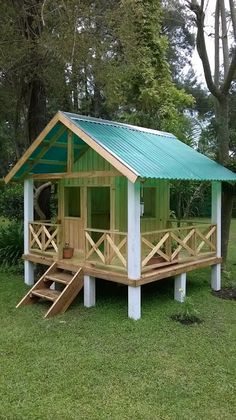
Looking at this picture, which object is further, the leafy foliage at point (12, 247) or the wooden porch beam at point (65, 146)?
the leafy foliage at point (12, 247)

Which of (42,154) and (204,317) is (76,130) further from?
(204,317)

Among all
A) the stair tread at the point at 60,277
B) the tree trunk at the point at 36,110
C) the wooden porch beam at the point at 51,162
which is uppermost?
the tree trunk at the point at 36,110

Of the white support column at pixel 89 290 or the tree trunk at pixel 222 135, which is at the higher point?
the tree trunk at pixel 222 135

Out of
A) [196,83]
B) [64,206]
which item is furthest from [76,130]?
[196,83]

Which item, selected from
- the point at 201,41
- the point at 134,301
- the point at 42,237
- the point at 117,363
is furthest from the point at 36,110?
the point at 117,363

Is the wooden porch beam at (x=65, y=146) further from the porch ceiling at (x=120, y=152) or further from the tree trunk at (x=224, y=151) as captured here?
the tree trunk at (x=224, y=151)

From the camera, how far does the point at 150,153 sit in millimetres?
7852

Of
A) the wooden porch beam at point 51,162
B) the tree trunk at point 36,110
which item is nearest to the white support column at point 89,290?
the wooden porch beam at point 51,162

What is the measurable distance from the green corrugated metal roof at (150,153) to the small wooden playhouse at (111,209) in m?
0.03

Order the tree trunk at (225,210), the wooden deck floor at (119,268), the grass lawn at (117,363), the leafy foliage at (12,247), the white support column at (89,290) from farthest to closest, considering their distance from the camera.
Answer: the leafy foliage at (12,247) < the tree trunk at (225,210) < the white support column at (89,290) < the wooden deck floor at (119,268) < the grass lawn at (117,363)

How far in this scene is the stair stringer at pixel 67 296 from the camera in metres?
7.30

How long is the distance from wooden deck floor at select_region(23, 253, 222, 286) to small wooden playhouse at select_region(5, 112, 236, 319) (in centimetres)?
2

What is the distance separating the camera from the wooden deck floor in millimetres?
7027

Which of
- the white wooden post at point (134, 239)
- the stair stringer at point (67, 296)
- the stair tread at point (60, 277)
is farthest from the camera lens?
the stair tread at point (60, 277)
